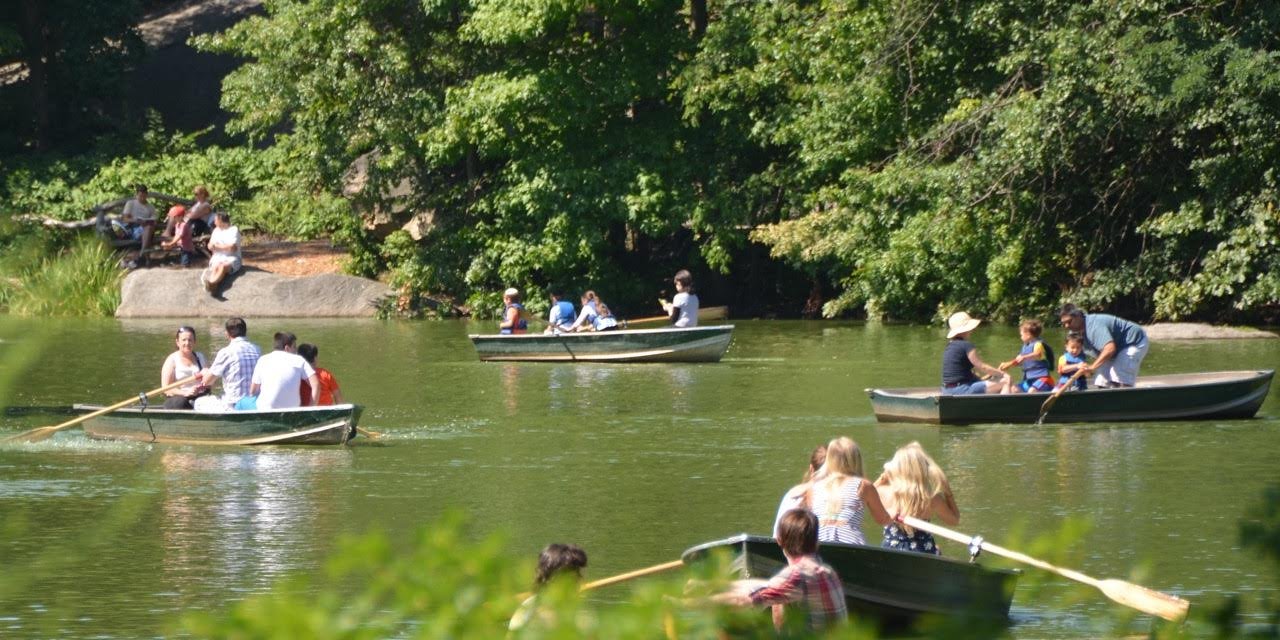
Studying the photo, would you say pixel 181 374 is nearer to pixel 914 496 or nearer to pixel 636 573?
pixel 914 496

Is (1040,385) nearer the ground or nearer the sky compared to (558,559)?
nearer the ground

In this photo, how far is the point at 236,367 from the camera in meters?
17.2

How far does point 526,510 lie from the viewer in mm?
13531

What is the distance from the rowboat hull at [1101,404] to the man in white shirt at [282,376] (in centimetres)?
537

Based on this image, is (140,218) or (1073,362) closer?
(1073,362)

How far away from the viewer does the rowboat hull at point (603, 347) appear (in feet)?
83.7

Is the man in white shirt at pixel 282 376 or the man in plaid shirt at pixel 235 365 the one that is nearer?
the man in white shirt at pixel 282 376

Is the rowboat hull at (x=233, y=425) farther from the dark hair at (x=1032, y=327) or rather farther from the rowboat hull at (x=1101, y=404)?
the dark hair at (x=1032, y=327)

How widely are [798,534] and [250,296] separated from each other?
27403 millimetres

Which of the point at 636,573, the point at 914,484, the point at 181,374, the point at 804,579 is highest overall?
the point at 181,374

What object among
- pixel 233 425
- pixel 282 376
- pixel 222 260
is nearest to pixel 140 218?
pixel 222 260

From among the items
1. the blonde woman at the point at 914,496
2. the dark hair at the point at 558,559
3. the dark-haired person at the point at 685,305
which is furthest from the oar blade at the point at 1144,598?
the dark-haired person at the point at 685,305

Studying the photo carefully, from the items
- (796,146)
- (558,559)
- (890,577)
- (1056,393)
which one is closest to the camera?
(558,559)

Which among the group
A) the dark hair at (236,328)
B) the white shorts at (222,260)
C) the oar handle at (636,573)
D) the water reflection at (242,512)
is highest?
the white shorts at (222,260)
